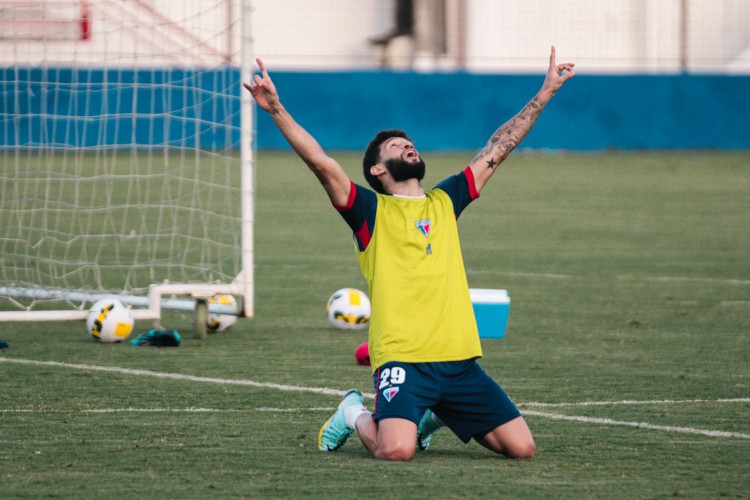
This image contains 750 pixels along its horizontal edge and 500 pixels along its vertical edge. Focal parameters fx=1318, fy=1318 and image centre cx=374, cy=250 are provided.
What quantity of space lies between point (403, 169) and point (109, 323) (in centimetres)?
354

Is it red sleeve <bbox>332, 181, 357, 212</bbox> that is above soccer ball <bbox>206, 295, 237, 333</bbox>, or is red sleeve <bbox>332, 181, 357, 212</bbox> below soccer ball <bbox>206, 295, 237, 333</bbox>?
above

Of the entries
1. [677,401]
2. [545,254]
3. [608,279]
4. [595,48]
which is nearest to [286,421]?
[677,401]

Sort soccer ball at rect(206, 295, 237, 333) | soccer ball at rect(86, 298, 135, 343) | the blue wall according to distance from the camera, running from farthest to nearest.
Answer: the blue wall < soccer ball at rect(206, 295, 237, 333) < soccer ball at rect(86, 298, 135, 343)

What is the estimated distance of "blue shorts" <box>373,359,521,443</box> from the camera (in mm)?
5465

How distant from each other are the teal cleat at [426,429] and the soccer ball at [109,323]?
3.47 m

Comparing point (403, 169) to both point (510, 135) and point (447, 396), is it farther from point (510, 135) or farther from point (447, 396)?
point (447, 396)

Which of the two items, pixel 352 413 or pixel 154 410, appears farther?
pixel 154 410

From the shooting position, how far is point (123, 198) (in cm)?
1875

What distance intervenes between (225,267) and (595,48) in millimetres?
21650

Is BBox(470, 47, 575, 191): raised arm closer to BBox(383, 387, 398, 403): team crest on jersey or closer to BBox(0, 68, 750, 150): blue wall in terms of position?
BBox(383, 387, 398, 403): team crest on jersey

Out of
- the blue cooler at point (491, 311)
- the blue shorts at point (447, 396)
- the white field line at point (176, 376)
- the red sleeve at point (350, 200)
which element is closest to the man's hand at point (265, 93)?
the red sleeve at point (350, 200)

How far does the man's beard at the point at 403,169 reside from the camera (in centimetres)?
572

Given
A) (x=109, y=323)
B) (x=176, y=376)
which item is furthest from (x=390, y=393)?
(x=109, y=323)

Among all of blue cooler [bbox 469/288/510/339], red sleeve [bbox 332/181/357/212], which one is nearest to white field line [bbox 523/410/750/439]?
red sleeve [bbox 332/181/357/212]
